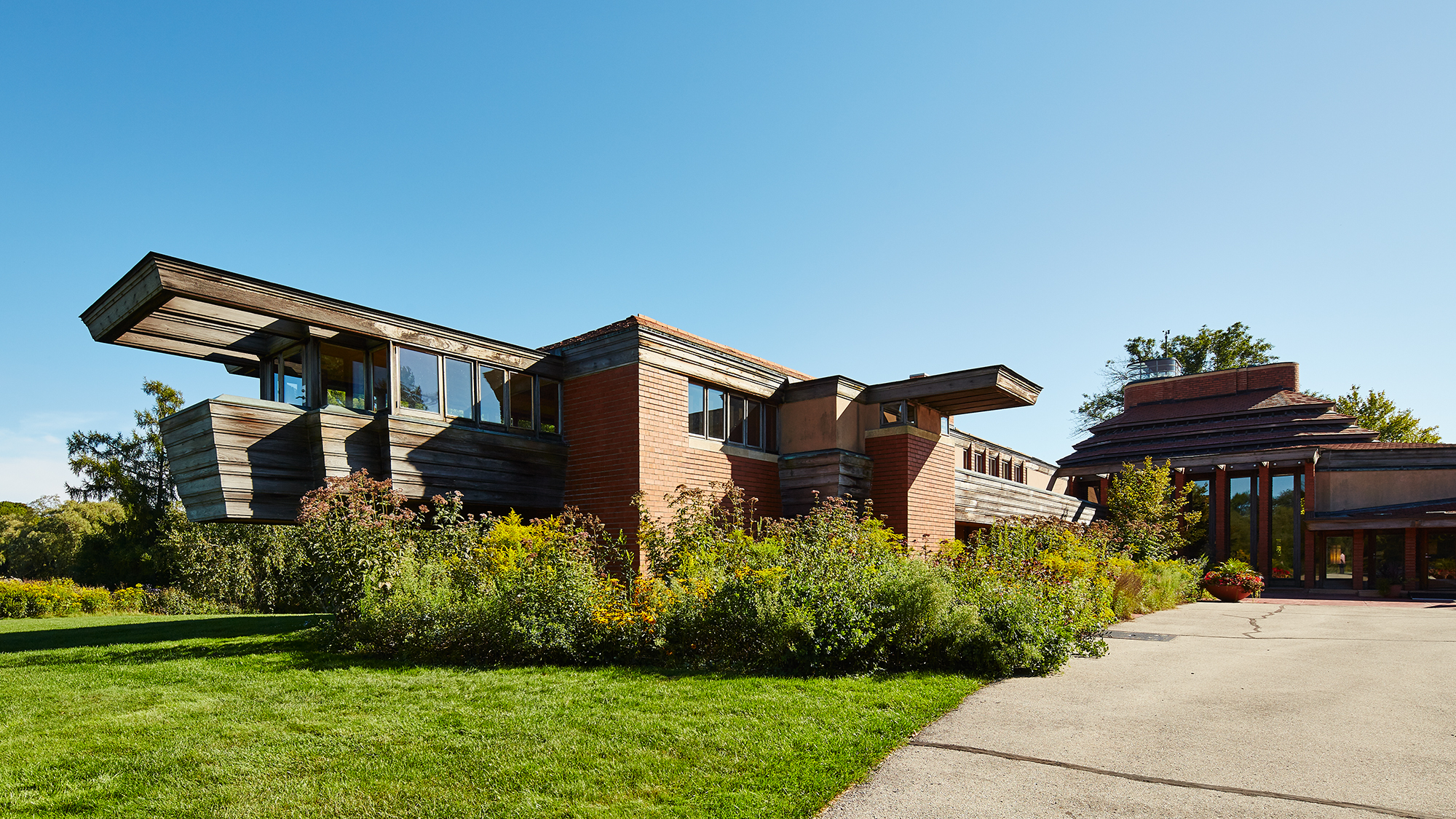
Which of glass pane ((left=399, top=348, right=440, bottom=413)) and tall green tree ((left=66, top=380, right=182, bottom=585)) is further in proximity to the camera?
tall green tree ((left=66, top=380, right=182, bottom=585))

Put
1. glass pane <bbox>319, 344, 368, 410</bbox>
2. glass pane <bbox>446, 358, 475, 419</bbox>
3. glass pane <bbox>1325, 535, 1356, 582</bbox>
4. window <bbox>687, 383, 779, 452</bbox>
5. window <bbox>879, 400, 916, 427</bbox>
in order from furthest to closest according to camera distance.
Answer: glass pane <bbox>1325, 535, 1356, 582</bbox> < window <bbox>879, 400, 916, 427</bbox> < window <bbox>687, 383, 779, 452</bbox> < glass pane <bbox>446, 358, 475, 419</bbox> < glass pane <bbox>319, 344, 368, 410</bbox>

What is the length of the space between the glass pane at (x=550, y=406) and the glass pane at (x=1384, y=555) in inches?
1051

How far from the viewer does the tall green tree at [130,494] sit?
26.0m

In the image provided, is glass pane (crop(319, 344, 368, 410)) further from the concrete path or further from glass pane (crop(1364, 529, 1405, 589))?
glass pane (crop(1364, 529, 1405, 589))

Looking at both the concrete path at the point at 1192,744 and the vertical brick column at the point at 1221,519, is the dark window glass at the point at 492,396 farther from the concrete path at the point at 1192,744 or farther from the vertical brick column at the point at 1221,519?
the vertical brick column at the point at 1221,519

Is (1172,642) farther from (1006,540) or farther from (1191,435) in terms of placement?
(1191,435)

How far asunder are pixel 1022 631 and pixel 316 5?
11.7m

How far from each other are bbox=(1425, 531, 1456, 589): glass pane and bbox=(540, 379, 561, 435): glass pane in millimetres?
27582

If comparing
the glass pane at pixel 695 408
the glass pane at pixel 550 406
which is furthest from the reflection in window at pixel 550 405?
the glass pane at pixel 695 408

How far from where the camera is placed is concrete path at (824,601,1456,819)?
3959mm

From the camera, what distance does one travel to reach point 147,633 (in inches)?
457

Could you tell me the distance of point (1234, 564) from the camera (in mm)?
19312

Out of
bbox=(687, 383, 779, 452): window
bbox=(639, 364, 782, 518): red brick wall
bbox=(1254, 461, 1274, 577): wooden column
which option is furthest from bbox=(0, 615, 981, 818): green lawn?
bbox=(1254, 461, 1274, 577): wooden column

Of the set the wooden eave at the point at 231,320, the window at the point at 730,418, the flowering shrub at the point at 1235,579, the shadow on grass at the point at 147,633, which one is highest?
the wooden eave at the point at 231,320
